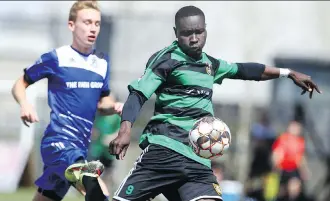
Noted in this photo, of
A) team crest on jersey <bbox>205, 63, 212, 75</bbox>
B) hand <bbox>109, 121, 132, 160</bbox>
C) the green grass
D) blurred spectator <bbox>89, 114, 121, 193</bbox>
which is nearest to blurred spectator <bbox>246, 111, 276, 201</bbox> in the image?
blurred spectator <bbox>89, 114, 121, 193</bbox>

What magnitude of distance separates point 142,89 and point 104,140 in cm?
862

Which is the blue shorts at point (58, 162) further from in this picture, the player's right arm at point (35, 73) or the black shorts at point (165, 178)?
A: the black shorts at point (165, 178)

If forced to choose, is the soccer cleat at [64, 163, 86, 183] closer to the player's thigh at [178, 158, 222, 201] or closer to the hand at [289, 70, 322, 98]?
the player's thigh at [178, 158, 222, 201]

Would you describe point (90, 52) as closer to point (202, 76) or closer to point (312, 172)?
point (202, 76)

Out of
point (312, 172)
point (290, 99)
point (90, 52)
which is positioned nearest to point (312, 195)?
point (312, 172)

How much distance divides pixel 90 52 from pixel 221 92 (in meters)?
11.3

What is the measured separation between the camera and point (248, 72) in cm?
807

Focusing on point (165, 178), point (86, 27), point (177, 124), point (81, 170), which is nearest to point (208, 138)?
point (177, 124)

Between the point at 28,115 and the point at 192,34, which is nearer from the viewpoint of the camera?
the point at 192,34

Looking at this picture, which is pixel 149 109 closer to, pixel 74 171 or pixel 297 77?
pixel 74 171

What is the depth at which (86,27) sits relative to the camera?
8.80 meters

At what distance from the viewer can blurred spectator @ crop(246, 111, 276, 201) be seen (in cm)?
1705

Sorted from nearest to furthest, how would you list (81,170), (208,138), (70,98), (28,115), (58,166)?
(208,138) < (81,170) < (28,115) < (58,166) < (70,98)

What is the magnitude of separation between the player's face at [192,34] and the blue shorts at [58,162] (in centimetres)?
146
